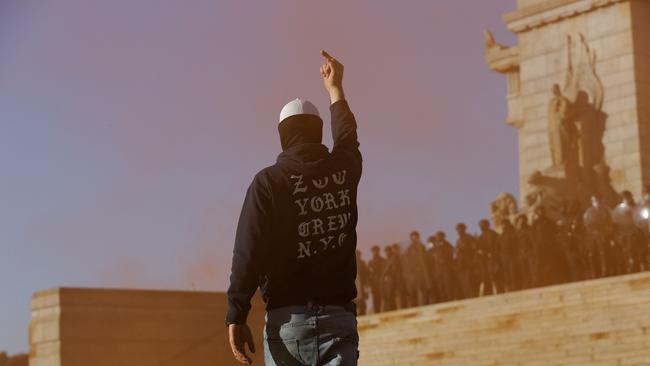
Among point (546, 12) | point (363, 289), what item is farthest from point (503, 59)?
point (363, 289)

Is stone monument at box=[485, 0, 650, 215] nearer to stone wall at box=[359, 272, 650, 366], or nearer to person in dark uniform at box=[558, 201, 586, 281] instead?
person in dark uniform at box=[558, 201, 586, 281]

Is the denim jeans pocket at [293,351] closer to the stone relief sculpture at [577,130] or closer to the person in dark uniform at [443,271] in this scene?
the person in dark uniform at [443,271]

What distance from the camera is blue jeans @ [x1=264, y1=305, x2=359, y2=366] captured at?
5.78 metres

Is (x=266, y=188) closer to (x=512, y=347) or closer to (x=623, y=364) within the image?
(x=623, y=364)

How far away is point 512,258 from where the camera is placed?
23234 mm

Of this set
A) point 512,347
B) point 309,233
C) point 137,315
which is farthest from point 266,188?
point 137,315

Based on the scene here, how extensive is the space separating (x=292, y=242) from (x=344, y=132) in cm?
61

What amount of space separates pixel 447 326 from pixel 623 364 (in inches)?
164

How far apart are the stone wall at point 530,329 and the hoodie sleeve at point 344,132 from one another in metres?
12.0

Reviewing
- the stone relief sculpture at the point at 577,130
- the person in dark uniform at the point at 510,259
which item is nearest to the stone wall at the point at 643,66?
the stone relief sculpture at the point at 577,130

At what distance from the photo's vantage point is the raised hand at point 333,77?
6.34 meters

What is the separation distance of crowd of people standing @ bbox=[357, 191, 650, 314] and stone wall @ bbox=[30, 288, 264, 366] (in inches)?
112

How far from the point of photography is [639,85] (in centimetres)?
3091

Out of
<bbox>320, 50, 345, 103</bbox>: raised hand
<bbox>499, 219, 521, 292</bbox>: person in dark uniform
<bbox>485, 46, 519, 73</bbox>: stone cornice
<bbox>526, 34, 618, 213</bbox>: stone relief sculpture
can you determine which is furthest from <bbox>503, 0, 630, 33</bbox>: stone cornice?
<bbox>320, 50, 345, 103</bbox>: raised hand
